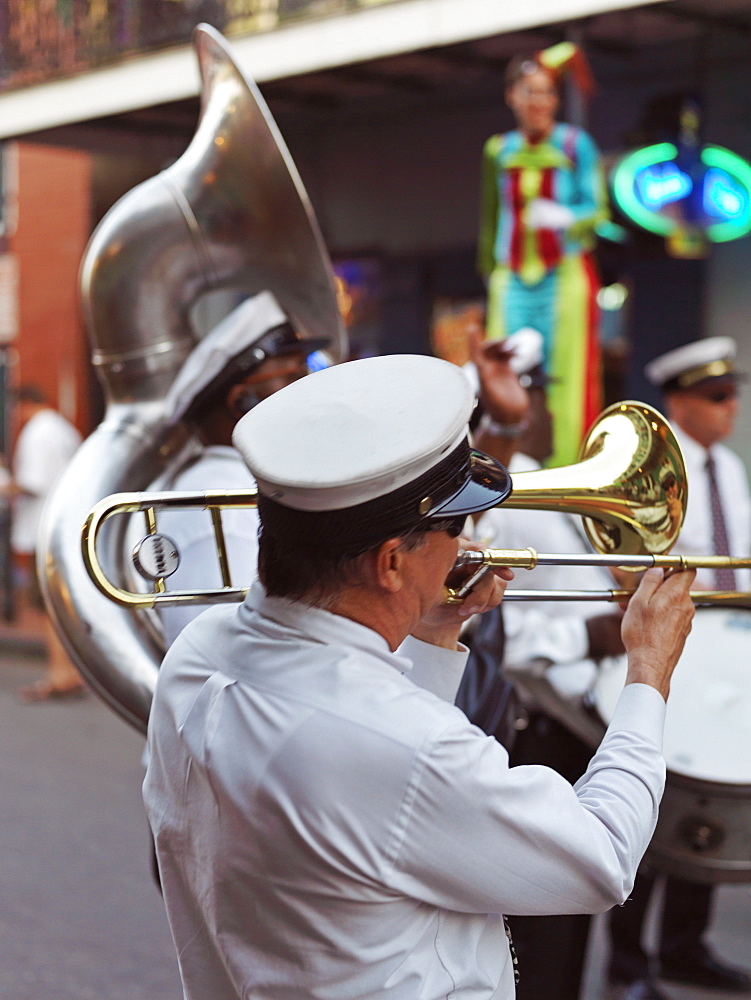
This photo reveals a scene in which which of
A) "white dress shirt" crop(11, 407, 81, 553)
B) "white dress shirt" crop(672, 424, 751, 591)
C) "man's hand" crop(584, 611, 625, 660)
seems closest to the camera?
"man's hand" crop(584, 611, 625, 660)

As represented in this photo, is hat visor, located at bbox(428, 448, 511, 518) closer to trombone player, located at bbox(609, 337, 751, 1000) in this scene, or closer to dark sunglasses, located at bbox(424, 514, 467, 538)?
dark sunglasses, located at bbox(424, 514, 467, 538)

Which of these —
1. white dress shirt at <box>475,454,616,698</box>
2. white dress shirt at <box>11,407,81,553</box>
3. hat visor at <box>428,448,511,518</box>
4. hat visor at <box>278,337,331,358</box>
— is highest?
hat visor at <box>428,448,511,518</box>

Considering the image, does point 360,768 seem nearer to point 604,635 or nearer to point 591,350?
point 604,635

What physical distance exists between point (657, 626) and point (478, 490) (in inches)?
13.1

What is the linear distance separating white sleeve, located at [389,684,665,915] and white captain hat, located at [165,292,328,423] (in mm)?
1254

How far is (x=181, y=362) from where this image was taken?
8.75 feet

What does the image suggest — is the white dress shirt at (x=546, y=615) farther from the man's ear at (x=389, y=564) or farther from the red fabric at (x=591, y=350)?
the red fabric at (x=591, y=350)

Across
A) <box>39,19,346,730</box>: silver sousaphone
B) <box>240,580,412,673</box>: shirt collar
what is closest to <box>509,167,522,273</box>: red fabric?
<box>39,19,346,730</box>: silver sousaphone

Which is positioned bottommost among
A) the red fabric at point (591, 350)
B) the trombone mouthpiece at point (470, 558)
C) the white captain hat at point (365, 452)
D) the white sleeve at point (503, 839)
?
the red fabric at point (591, 350)

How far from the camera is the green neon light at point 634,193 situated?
6477 mm

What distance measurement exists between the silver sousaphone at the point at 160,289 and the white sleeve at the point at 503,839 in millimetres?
1150

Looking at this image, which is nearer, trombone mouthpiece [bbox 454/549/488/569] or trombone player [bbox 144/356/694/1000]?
trombone player [bbox 144/356/694/1000]

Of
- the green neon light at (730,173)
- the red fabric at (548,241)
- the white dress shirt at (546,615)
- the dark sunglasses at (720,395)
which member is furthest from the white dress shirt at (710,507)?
the green neon light at (730,173)

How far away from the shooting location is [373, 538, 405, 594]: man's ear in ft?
4.25
